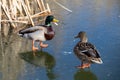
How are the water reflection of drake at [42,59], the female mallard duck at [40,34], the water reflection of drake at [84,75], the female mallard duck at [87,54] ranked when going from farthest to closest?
the female mallard duck at [40,34] < the water reflection of drake at [42,59] < the female mallard duck at [87,54] < the water reflection of drake at [84,75]

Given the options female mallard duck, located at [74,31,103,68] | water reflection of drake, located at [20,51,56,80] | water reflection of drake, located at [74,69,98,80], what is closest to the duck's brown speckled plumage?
female mallard duck, located at [74,31,103,68]

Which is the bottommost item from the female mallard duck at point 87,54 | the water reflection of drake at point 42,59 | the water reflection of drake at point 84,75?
the water reflection of drake at point 84,75

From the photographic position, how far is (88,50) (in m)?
6.15

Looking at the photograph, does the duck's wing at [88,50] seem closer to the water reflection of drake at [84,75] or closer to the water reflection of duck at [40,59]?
the water reflection of drake at [84,75]

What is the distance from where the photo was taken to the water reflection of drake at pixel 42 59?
6.46 meters

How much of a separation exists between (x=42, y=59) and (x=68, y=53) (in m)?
0.49

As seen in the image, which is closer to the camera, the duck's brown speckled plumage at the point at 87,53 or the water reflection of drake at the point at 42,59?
the duck's brown speckled plumage at the point at 87,53

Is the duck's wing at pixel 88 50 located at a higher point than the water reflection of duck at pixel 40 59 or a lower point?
higher

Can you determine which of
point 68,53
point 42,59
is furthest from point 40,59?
point 68,53

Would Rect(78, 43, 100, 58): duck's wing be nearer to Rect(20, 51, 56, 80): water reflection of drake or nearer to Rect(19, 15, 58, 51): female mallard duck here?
Rect(20, 51, 56, 80): water reflection of drake

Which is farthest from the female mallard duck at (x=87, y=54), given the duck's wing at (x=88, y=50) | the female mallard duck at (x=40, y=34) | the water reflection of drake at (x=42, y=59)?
the female mallard duck at (x=40, y=34)

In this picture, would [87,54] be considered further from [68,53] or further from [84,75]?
[68,53]

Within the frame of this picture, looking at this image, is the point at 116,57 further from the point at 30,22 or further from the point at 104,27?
the point at 30,22

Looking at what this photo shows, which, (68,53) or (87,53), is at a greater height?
(87,53)
